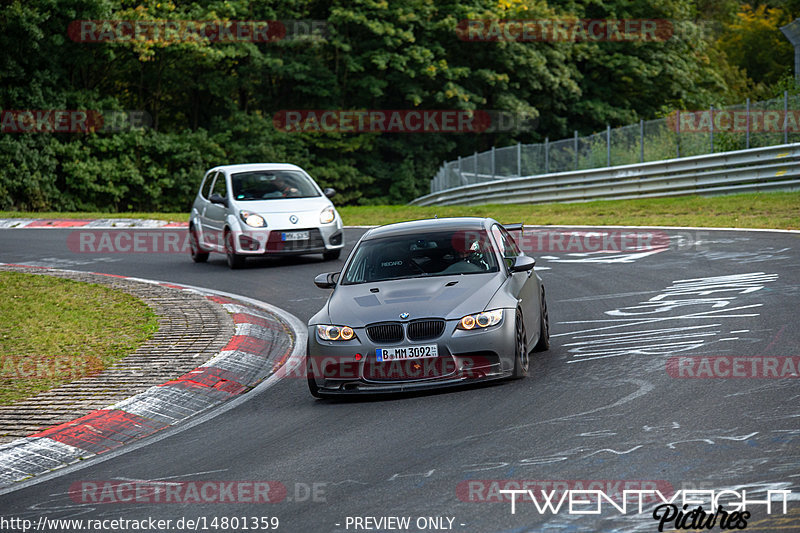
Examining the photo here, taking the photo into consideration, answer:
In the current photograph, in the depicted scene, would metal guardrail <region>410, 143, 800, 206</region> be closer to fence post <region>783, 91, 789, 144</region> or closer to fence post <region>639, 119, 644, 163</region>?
fence post <region>783, 91, 789, 144</region>

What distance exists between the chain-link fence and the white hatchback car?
41.2 ft

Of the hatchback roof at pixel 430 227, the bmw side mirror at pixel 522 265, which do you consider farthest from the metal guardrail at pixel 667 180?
the bmw side mirror at pixel 522 265

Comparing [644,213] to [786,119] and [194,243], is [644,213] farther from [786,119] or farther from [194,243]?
[194,243]

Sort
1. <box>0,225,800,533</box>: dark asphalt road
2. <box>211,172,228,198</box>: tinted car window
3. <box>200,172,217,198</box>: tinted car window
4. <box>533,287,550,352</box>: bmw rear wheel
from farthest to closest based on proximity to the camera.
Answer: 1. <box>200,172,217,198</box>: tinted car window
2. <box>211,172,228,198</box>: tinted car window
3. <box>533,287,550,352</box>: bmw rear wheel
4. <box>0,225,800,533</box>: dark asphalt road

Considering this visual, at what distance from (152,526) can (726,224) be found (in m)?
18.7

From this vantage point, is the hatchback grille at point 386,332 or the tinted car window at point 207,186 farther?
the tinted car window at point 207,186

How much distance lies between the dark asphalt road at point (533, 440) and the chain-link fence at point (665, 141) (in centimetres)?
1608

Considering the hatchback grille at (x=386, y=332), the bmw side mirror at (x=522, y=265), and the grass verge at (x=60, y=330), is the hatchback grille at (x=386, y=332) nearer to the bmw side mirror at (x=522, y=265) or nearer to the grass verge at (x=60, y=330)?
the bmw side mirror at (x=522, y=265)

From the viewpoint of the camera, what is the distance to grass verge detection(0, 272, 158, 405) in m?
10.0

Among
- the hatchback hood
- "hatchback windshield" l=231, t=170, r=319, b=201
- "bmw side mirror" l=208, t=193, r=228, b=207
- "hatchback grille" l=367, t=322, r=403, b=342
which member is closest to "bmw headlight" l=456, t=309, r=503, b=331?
"hatchback grille" l=367, t=322, r=403, b=342

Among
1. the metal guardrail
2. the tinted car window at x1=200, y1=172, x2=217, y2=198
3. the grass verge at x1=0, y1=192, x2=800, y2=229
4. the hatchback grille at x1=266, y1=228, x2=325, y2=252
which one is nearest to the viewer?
the hatchback grille at x1=266, y1=228, x2=325, y2=252

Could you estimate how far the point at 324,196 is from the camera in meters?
19.8

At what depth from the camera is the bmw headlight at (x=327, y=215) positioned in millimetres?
19000

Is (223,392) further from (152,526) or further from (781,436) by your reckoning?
(781,436)
